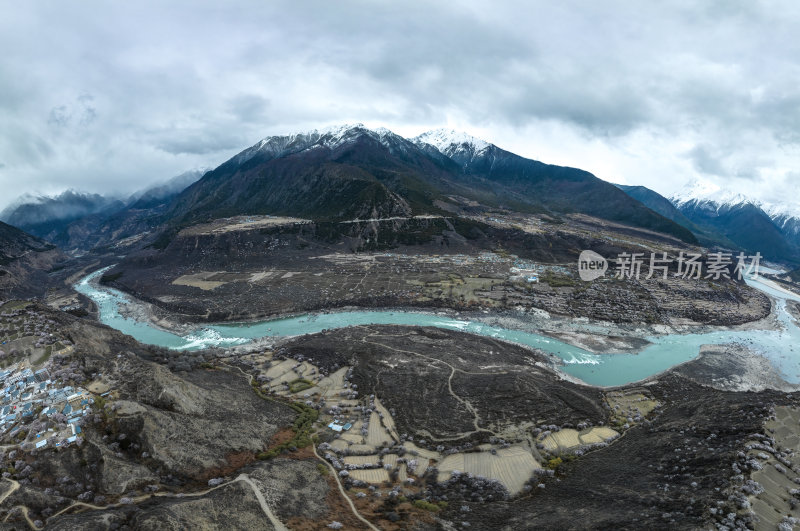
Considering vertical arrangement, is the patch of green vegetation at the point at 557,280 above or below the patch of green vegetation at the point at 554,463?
above

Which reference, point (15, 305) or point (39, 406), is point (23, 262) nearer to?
point (15, 305)

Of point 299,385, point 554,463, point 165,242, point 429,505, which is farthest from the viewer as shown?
point 165,242

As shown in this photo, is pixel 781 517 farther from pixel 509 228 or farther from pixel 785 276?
pixel 785 276

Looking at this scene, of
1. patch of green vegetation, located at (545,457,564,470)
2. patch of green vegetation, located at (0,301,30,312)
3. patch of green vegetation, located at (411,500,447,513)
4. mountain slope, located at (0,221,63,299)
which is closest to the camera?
patch of green vegetation, located at (411,500,447,513)

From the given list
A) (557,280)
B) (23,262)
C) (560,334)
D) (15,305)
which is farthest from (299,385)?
(23,262)

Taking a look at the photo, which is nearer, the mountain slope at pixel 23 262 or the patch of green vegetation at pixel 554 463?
the patch of green vegetation at pixel 554 463

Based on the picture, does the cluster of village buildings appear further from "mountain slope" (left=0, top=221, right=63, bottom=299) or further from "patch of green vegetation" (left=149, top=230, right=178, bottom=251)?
"patch of green vegetation" (left=149, top=230, right=178, bottom=251)

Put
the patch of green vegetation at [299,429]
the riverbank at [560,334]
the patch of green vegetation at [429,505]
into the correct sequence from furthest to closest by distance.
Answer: the riverbank at [560,334] < the patch of green vegetation at [299,429] < the patch of green vegetation at [429,505]

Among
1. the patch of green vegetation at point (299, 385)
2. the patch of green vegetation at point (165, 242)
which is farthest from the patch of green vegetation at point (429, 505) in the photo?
the patch of green vegetation at point (165, 242)

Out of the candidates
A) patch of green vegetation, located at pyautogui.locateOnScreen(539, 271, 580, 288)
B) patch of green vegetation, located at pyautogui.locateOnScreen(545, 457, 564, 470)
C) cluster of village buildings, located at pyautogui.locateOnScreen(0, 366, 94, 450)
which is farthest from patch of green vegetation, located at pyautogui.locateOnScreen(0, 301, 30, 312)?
patch of green vegetation, located at pyautogui.locateOnScreen(539, 271, 580, 288)

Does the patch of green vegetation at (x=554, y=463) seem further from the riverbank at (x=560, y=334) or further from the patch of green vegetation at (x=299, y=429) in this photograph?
the patch of green vegetation at (x=299, y=429)
